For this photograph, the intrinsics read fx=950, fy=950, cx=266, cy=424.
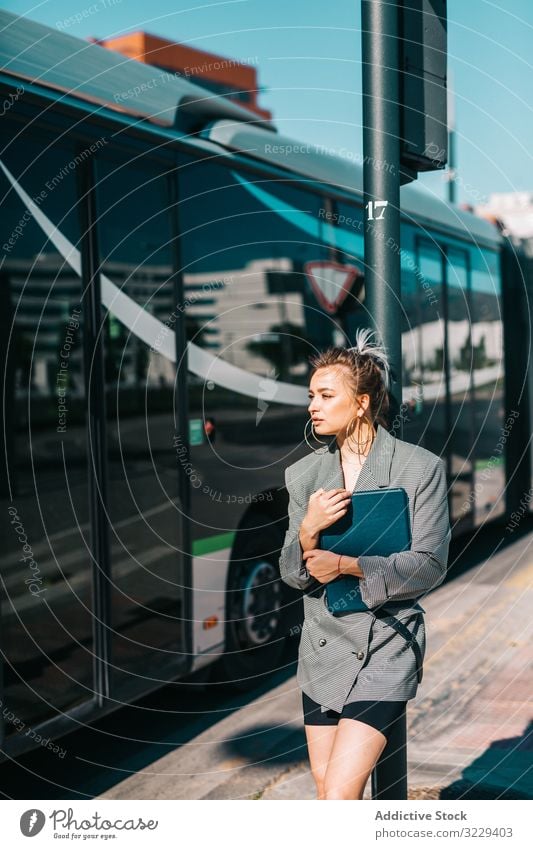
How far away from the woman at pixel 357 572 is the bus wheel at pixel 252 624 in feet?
10.2

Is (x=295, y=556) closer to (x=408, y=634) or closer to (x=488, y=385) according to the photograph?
(x=408, y=634)

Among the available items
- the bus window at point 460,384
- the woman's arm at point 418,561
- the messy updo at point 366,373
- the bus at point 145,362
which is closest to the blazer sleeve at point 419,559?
the woman's arm at point 418,561

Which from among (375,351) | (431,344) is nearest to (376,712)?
(375,351)

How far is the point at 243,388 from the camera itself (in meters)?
6.05

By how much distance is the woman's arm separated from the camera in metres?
2.88

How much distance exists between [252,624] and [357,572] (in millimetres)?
3646

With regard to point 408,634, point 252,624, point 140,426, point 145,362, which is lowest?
point 252,624

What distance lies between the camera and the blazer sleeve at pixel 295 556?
119 inches

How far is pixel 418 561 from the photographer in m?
2.89

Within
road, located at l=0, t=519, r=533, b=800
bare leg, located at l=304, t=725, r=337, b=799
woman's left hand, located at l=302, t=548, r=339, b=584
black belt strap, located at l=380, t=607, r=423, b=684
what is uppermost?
woman's left hand, located at l=302, t=548, r=339, b=584

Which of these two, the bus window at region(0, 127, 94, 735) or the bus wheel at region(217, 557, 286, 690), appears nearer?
the bus window at region(0, 127, 94, 735)

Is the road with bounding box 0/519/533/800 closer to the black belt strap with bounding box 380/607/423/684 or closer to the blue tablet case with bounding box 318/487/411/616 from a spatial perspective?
the black belt strap with bounding box 380/607/423/684

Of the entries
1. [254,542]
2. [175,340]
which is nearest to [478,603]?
[254,542]

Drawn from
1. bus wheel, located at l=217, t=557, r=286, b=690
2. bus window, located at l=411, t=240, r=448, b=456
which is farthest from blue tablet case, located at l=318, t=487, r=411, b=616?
bus window, located at l=411, t=240, r=448, b=456
